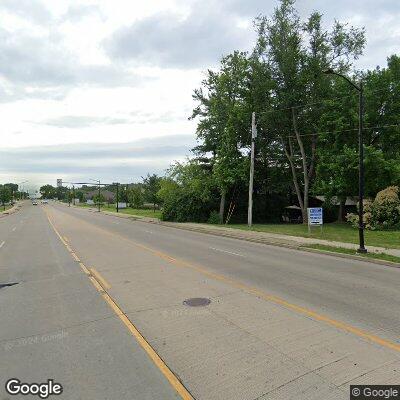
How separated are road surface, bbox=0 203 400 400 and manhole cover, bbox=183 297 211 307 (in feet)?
0.41

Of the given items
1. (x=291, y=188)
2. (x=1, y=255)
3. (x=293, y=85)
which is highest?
(x=293, y=85)

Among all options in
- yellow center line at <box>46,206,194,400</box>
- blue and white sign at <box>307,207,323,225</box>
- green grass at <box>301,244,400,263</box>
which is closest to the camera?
yellow center line at <box>46,206,194,400</box>

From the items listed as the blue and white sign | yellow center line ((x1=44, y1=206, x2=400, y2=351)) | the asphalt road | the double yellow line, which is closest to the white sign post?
the blue and white sign

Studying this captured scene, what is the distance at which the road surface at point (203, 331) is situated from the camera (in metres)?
4.60

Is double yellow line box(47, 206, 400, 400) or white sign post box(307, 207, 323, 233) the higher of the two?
white sign post box(307, 207, 323, 233)

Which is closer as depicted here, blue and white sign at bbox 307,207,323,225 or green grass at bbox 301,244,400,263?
green grass at bbox 301,244,400,263

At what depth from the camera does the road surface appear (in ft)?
15.1

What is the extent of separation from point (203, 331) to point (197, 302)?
69.3 inches

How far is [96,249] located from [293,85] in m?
22.5

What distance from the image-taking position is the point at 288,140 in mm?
36688

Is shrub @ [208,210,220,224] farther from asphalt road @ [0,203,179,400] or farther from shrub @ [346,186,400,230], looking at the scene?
asphalt road @ [0,203,179,400]

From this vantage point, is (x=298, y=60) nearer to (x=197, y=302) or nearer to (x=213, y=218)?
(x=213, y=218)

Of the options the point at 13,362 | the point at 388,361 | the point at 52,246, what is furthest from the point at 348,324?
the point at 52,246

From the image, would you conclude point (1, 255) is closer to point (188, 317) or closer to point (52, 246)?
point (52, 246)
